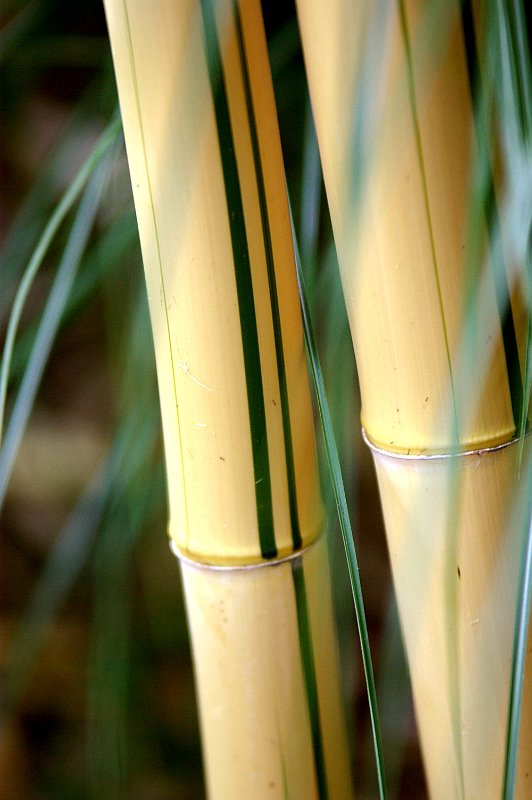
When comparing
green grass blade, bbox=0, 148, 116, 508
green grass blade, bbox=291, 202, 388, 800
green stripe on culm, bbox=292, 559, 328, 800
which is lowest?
green stripe on culm, bbox=292, 559, 328, 800

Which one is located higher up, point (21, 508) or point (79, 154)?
point (79, 154)

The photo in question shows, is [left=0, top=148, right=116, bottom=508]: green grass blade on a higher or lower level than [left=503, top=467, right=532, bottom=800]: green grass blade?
higher

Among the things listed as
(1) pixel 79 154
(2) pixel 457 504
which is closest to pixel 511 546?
(2) pixel 457 504

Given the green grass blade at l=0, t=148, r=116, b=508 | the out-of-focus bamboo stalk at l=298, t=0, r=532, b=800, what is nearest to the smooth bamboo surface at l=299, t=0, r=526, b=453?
the out-of-focus bamboo stalk at l=298, t=0, r=532, b=800

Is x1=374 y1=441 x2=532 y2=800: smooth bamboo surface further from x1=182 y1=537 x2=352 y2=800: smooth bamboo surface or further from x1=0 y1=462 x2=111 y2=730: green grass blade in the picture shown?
x1=0 y1=462 x2=111 y2=730: green grass blade

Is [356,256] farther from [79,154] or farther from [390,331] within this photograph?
[79,154]

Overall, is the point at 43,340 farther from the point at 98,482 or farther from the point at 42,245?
the point at 98,482

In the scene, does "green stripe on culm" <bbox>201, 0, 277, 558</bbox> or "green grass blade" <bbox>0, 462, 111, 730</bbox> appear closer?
"green stripe on culm" <bbox>201, 0, 277, 558</bbox>
